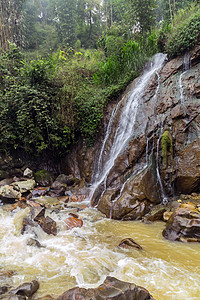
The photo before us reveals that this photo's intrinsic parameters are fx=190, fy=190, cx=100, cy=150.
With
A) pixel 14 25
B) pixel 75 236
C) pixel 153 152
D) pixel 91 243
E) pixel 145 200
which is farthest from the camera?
pixel 14 25

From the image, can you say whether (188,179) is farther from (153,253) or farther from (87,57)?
(87,57)

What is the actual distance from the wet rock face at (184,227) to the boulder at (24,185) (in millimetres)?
5616

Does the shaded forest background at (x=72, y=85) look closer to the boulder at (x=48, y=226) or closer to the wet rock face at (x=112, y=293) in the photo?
the boulder at (x=48, y=226)

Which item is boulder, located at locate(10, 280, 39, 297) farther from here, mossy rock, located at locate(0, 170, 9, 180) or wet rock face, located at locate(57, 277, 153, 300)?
mossy rock, located at locate(0, 170, 9, 180)

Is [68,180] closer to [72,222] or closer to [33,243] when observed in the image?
[72,222]

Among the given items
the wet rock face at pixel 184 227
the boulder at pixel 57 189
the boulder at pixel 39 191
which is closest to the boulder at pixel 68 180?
the boulder at pixel 57 189

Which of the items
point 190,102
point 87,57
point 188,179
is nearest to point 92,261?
point 188,179

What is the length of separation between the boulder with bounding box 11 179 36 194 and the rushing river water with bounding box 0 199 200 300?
282 centimetres

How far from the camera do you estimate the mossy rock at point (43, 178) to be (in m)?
8.68

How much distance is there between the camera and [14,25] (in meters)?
16.0

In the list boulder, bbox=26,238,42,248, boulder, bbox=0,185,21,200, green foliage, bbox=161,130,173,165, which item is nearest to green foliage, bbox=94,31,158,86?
green foliage, bbox=161,130,173,165

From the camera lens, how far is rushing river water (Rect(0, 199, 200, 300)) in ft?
9.03

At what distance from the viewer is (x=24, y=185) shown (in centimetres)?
784

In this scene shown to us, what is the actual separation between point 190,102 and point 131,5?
886 cm
